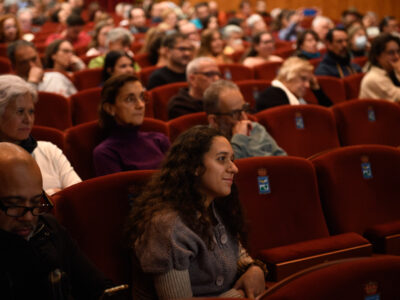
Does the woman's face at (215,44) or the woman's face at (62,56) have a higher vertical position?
the woman's face at (62,56)

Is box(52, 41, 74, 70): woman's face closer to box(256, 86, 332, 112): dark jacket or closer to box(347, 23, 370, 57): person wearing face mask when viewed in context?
box(256, 86, 332, 112): dark jacket

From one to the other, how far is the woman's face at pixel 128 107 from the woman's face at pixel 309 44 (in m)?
2.91

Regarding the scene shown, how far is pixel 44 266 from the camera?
1283mm

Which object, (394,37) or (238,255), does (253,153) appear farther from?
(394,37)

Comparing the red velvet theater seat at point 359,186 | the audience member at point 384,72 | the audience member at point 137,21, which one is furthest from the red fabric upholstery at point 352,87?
the audience member at point 137,21

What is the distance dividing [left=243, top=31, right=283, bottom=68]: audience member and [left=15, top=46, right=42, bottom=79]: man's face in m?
2.01

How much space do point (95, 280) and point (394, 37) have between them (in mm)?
3107

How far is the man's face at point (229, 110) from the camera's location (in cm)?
242

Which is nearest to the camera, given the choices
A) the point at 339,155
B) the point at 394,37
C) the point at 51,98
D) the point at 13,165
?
the point at 13,165

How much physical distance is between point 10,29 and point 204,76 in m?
2.59

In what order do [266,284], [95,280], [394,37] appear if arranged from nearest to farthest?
1. [95,280]
2. [266,284]
3. [394,37]

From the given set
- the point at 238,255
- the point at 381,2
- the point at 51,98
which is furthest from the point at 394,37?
the point at 381,2

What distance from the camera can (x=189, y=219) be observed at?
5.03ft

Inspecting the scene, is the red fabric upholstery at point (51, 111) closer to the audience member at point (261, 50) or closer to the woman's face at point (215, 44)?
the woman's face at point (215, 44)
